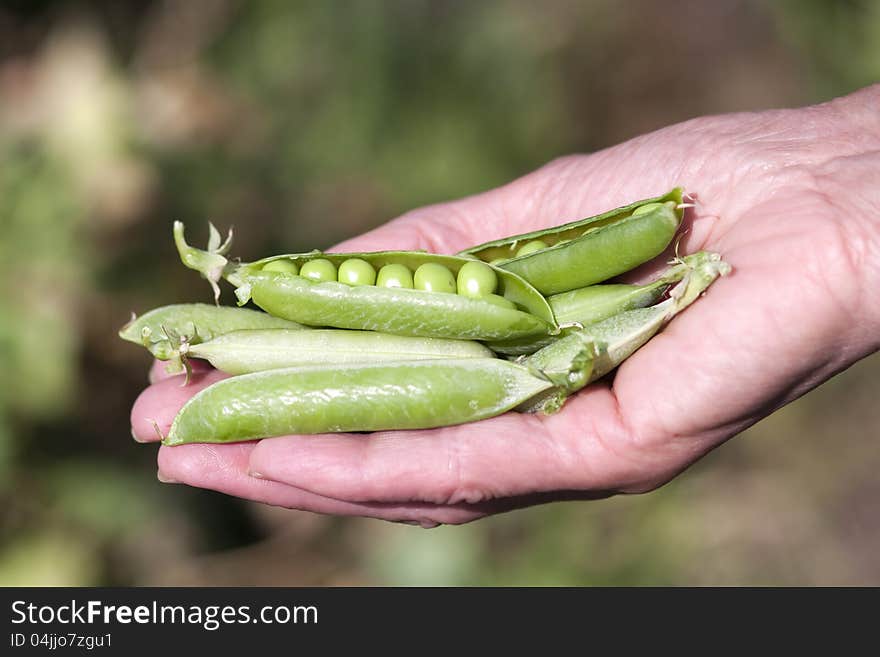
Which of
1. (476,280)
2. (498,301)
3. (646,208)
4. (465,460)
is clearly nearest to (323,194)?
(476,280)

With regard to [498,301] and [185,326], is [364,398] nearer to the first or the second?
[498,301]

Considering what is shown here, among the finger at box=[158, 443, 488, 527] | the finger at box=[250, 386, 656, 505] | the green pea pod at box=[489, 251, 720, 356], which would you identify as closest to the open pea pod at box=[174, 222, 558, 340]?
the green pea pod at box=[489, 251, 720, 356]

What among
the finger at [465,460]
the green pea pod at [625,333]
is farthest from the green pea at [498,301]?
the finger at [465,460]

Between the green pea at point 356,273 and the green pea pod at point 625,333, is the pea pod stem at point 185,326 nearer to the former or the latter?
the green pea at point 356,273

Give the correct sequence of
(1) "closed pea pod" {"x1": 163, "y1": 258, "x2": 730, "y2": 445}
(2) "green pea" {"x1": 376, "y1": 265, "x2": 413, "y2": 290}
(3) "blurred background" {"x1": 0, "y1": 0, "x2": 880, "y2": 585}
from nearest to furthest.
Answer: (1) "closed pea pod" {"x1": 163, "y1": 258, "x2": 730, "y2": 445} < (2) "green pea" {"x1": 376, "y1": 265, "x2": 413, "y2": 290} < (3) "blurred background" {"x1": 0, "y1": 0, "x2": 880, "y2": 585}

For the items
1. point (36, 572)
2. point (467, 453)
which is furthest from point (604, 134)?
point (36, 572)

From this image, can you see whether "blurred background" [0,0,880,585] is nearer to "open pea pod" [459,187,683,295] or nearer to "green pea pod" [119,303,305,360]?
"green pea pod" [119,303,305,360]
